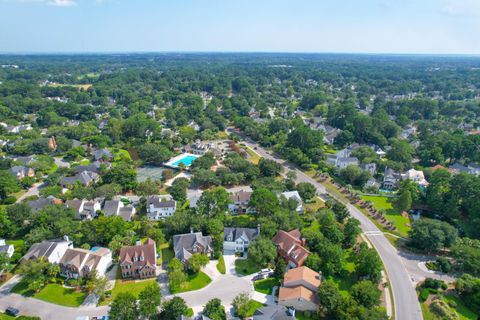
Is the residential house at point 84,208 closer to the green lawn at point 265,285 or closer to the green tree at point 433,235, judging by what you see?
the green lawn at point 265,285

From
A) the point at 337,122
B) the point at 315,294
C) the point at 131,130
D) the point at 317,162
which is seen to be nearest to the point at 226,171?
the point at 317,162

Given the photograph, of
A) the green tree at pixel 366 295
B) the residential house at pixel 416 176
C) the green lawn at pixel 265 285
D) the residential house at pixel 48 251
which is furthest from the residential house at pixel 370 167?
the residential house at pixel 48 251

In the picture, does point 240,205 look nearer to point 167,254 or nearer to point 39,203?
point 167,254

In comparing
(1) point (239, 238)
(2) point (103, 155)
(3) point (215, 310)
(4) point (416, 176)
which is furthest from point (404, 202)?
(2) point (103, 155)

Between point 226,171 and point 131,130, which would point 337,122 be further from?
point 131,130

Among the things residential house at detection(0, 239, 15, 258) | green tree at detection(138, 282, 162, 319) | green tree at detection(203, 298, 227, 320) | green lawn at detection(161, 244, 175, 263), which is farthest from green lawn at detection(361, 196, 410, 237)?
residential house at detection(0, 239, 15, 258)

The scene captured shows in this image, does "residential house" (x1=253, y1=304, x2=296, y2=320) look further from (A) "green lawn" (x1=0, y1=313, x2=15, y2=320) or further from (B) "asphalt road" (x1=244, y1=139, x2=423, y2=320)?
(A) "green lawn" (x1=0, y1=313, x2=15, y2=320)
